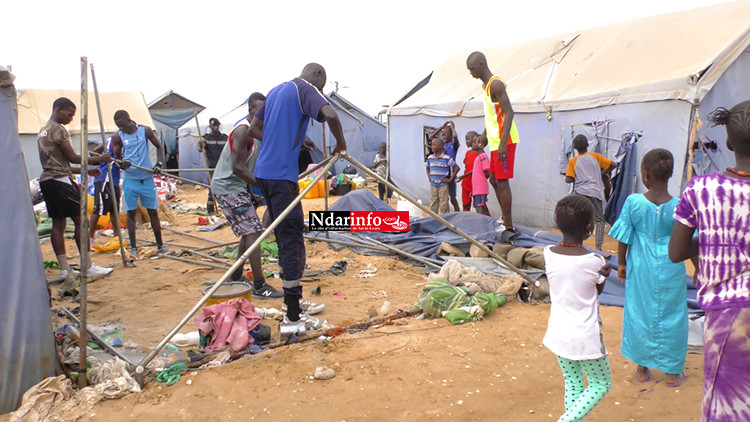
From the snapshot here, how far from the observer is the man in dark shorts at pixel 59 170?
5.11 metres

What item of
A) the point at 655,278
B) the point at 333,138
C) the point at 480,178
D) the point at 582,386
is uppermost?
the point at 333,138

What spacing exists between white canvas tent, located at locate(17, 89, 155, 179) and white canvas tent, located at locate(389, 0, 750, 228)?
11.1m

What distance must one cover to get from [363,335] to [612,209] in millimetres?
4994

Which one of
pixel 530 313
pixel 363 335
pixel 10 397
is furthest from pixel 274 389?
pixel 530 313

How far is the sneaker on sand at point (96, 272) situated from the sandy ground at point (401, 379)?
3.79 ft

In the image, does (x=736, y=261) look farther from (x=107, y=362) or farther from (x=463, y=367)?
(x=107, y=362)

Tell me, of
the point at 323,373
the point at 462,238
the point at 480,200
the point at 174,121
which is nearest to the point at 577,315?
the point at 323,373

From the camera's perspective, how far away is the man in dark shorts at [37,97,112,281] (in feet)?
16.8

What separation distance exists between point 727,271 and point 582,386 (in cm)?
89

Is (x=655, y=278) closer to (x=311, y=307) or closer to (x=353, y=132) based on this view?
(x=311, y=307)

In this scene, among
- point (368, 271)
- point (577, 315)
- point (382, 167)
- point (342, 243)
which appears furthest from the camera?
point (382, 167)

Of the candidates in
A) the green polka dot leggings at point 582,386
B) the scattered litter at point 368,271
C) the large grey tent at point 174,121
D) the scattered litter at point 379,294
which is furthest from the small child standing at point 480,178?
the large grey tent at point 174,121

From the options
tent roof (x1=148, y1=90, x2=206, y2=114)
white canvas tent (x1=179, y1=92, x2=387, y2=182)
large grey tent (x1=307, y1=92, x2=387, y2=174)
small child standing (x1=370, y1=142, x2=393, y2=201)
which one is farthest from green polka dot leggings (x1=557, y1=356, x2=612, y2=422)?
tent roof (x1=148, y1=90, x2=206, y2=114)

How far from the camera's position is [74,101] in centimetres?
1692
